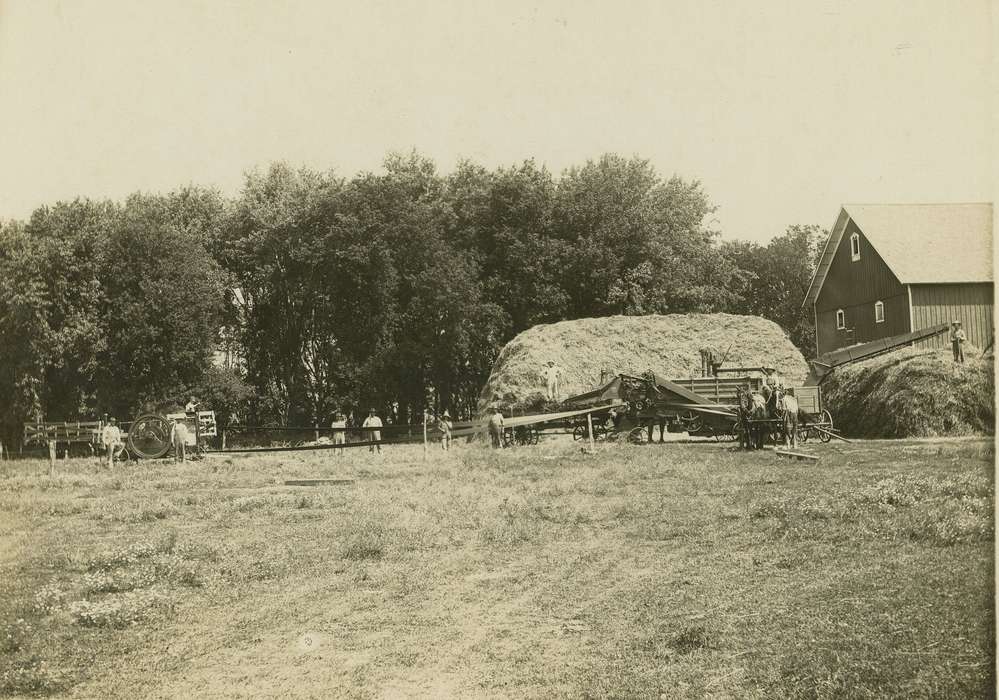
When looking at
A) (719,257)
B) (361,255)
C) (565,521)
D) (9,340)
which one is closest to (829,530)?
(565,521)

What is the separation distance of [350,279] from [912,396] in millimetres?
14737

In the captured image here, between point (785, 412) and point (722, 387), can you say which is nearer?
point (785, 412)

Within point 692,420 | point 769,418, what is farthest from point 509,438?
point 769,418

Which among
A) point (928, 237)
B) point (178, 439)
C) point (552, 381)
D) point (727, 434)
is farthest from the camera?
point (552, 381)

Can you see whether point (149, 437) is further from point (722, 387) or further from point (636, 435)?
point (722, 387)

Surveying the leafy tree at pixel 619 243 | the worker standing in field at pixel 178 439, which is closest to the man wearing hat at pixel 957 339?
the worker standing in field at pixel 178 439

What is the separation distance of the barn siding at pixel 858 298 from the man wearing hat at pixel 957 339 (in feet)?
8.47

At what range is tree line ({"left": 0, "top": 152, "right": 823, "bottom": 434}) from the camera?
11.5 meters

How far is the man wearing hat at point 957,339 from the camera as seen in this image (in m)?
9.29

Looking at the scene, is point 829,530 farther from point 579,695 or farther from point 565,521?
point 579,695

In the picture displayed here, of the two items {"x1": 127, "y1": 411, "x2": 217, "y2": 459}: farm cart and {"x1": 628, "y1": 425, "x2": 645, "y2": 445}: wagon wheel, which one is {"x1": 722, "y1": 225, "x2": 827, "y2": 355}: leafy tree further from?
{"x1": 127, "y1": 411, "x2": 217, "y2": 459}: farm cart

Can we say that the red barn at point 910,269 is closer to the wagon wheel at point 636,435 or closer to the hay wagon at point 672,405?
the hay wagon at point 672,405

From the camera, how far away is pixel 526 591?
724cm

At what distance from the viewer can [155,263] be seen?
13320 millimetres
